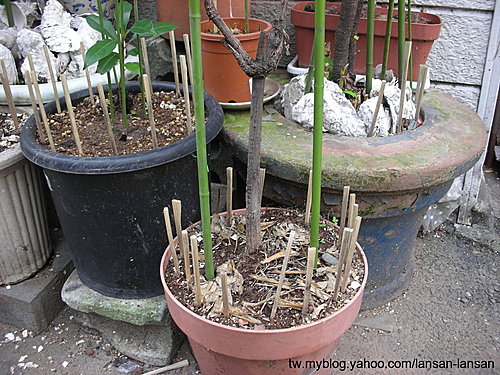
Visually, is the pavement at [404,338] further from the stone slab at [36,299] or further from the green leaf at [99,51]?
the green leaf at [99,51]

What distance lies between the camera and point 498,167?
8.03 feet

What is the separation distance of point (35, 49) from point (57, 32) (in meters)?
0.10

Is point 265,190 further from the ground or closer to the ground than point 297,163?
closer to the ground

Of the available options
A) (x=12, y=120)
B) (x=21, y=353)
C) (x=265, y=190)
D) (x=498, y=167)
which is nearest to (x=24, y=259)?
(x=21, y=353)

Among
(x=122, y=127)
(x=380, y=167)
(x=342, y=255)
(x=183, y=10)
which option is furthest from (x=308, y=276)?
(x=183, y=10)

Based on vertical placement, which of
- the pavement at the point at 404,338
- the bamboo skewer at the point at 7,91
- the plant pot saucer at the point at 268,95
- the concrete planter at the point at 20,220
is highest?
the bamboo skewer at the point at 7,91

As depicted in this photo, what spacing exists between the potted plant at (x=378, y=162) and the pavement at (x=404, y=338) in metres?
0.12

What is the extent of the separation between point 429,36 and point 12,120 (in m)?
1.39

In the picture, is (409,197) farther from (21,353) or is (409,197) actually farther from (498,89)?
(21,353)

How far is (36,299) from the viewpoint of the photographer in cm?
155

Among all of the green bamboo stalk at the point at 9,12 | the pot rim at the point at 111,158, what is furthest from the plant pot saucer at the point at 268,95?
the green bamboo stalk at the point at 9,12

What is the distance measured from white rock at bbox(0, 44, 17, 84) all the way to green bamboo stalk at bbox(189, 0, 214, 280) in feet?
3.38

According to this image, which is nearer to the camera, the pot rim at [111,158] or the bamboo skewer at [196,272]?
the bamboo skewer at [196,272]

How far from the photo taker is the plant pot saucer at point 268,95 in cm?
158
